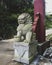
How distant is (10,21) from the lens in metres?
11.1

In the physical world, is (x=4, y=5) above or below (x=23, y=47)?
above

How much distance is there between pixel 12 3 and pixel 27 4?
3.93 feet

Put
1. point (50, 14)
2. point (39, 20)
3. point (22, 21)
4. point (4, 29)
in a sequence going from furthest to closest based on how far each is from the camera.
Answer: point (50, 14), point (4, 29), point (39, 20), point (22, 21)

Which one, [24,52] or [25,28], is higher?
[25,28]

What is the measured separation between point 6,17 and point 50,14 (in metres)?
5.30

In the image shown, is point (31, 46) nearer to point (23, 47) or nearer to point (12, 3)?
point (23, 47)

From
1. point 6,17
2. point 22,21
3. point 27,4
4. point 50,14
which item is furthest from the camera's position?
point 50,14

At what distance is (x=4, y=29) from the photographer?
1005 centimetres

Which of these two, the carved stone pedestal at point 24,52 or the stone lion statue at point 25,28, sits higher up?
the stone lion statue at point 25,28

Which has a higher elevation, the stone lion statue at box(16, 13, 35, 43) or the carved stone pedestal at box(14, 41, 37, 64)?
the stone lion statue at box(16, 13, 35, 43)

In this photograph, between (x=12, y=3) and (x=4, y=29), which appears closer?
(x=4, y=29)

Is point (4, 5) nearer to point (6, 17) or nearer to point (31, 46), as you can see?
point (6, 17)

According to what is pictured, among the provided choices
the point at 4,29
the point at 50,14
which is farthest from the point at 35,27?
the point at 50,14

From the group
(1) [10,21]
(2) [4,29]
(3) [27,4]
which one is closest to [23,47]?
(2) [4,29]
